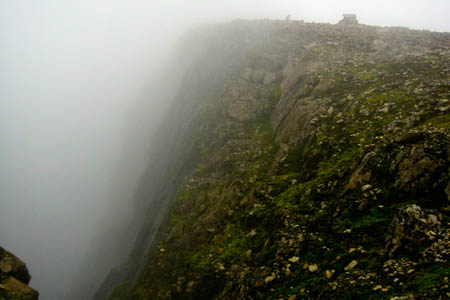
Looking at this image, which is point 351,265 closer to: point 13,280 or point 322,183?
point 322,183

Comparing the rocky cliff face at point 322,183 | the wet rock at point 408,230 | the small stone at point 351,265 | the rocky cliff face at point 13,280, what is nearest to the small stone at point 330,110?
the rocky cliff face at point 322,183

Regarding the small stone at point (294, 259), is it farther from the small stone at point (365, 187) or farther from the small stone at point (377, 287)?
the small stone at point (365, 187)

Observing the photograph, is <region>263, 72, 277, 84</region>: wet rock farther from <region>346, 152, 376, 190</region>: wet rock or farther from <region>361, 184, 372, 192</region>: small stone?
<region>361, 184, 372, 192</region>: small stone

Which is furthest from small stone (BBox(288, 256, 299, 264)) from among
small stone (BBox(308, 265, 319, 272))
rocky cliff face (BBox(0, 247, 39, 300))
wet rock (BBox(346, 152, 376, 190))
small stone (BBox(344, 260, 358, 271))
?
rocky cliff face (BBox(0, 247, 39, 300))

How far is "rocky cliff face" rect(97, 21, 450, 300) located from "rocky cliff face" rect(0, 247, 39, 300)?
5.04 meters

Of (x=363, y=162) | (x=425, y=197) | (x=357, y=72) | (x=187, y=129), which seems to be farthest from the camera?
(x=187, y=129)

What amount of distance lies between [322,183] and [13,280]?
54.5ft

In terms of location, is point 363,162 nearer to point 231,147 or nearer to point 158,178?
point 231,147

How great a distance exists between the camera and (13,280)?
15.2m

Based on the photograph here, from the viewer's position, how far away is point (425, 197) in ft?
23.9

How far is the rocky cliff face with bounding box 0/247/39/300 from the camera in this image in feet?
46.2

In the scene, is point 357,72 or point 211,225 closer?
point 211,225

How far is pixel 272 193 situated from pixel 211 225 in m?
3.64

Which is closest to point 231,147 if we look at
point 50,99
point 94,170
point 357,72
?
point 357,72
